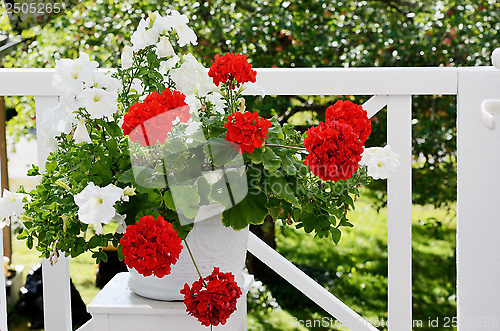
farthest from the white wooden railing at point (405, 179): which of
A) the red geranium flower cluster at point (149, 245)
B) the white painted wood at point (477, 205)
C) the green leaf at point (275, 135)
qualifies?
the red geranium flower cluster at point (149, 245)

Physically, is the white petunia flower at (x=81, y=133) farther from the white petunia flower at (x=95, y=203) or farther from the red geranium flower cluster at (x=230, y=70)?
the red geranium flower cluster at (x=230, y=70)

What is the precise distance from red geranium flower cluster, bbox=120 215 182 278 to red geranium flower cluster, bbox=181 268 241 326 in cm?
9

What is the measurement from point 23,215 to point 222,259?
0.35 metres

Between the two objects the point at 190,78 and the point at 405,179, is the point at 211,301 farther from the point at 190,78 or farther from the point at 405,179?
the point at 405,179

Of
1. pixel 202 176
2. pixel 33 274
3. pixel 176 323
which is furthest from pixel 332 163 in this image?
pixel 33 274

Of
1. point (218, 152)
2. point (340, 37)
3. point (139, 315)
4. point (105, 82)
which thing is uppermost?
point (340, 37)

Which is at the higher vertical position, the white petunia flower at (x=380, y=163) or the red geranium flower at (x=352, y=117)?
the red geranium flower at (x=352, y=117)

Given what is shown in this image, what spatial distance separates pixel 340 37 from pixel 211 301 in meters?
1.97

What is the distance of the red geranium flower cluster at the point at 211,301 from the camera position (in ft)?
3.38

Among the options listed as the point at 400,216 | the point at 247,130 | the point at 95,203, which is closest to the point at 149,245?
the point at 95,203

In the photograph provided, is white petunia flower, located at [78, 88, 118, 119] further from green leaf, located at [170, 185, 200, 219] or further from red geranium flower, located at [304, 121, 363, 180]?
red geranium flower, located at [304, 121, 363, 180]

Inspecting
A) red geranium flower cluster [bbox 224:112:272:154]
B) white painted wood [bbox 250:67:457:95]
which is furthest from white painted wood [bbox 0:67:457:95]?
red geranium flower cluster [bbox 224:112:272:154]

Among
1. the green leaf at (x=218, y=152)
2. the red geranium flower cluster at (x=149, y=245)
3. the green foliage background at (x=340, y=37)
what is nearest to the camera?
the red geranium flower cluster at (x=149, y=245)

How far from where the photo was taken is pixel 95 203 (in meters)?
0.99
